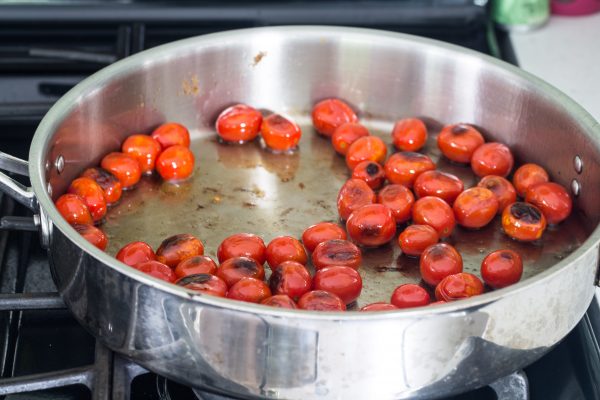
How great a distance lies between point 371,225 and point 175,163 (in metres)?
0.27

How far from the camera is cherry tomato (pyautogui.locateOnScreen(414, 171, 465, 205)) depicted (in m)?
1.12

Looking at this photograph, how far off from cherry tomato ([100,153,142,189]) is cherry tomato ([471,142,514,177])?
0.42m

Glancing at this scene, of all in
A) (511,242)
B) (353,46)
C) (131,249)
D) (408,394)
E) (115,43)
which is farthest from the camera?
(115,43)

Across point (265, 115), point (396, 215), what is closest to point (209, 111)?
point (265, 115)

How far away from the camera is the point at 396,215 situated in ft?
3.62

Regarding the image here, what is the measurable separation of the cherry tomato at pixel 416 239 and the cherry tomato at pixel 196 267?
0.22 meters

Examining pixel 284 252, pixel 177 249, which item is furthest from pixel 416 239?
pixel 177 249

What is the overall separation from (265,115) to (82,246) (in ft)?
1.72

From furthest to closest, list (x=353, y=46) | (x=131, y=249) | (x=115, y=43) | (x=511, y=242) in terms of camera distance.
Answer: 1. (x=115, y=43)
2. (x=353, y=46)
3. (x=511, y=242)
4. (x=131, y=249)

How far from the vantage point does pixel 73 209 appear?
1.04 m

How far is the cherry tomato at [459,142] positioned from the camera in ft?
3.90

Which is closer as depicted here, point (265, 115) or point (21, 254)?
point (21, 254)

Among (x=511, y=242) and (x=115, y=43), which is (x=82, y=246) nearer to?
(x=511, y=242)

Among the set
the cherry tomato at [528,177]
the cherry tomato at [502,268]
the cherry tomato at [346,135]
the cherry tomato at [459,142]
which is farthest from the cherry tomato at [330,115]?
the cherry tomato at [502,268]
